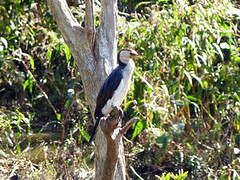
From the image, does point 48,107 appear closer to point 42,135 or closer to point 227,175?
point 42,135

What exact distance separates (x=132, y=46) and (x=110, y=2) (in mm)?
1093

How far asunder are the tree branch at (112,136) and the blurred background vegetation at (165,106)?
161 cm

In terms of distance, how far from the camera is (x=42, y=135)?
6.11 meters

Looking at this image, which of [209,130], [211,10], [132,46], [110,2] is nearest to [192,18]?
[211,10]

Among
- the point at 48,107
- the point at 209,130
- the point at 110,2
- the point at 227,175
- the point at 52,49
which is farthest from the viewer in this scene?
the point at 48,107

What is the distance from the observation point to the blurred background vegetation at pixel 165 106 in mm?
5344

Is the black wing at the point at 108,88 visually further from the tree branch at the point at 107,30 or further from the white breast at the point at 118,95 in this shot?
the tree branch at the point at 107,30

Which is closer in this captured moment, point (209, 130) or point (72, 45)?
point (72, 45)

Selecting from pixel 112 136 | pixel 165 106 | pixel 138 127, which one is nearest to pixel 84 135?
pixel 138 127

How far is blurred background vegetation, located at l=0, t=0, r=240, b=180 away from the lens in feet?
17.5

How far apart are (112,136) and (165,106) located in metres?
1.99

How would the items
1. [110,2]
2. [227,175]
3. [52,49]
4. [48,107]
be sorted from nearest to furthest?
[110,2], [227,175], [52,49], [48,107]

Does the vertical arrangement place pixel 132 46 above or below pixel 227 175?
above

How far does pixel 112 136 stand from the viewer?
3.32m
